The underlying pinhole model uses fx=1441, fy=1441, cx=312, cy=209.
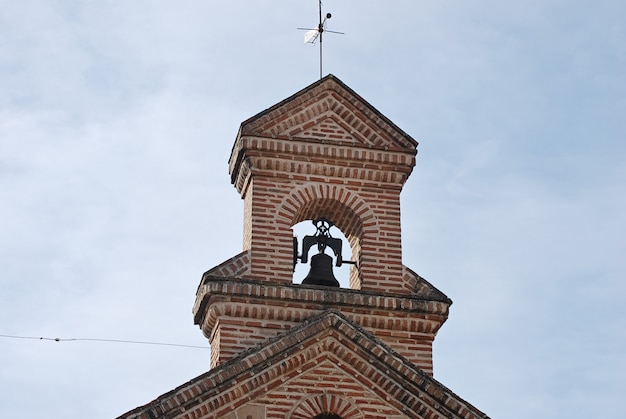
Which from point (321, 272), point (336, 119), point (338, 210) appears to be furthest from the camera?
point (336, 119)

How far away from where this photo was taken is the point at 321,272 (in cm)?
2372

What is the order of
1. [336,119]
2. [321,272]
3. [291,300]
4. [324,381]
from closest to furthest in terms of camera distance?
1. [324,381]
2. [291,300]
3. [321,272]
4. [336,119]

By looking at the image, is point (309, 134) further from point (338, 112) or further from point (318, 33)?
point (318, 33)

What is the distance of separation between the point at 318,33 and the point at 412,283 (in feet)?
16.6

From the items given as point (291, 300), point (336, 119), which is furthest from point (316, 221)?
point (291, 300)

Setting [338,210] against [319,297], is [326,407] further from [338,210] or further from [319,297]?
[338,210]

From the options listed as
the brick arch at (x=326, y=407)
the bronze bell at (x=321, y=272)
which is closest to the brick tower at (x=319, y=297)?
the brick arch at (x=326, y=407)

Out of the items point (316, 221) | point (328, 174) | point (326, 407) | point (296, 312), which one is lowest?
point (326, 407)

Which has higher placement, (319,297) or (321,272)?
(321,272)

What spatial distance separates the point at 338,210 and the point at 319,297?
7.26 ft

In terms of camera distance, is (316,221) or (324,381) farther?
(316,221)

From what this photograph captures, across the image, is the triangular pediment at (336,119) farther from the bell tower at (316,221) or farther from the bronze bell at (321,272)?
the bronze bell at (321,272)

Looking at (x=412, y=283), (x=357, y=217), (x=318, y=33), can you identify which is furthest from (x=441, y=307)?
(x=318, y=33)

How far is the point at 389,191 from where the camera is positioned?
2423cm
